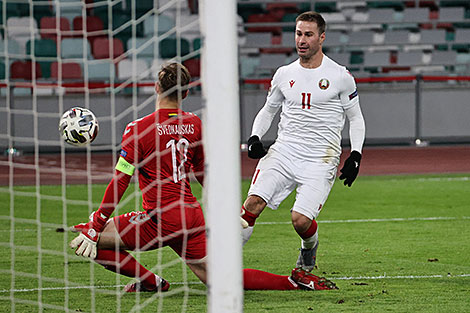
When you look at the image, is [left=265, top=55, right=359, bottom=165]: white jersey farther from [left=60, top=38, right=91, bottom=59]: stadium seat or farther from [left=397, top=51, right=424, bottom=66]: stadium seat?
[left=397, top=51, right=424, bottom=66]: stadium seat

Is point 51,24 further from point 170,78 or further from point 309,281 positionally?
point 309,281

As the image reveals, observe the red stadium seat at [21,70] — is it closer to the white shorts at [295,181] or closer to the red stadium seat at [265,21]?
the red stadium seat at [265,21]

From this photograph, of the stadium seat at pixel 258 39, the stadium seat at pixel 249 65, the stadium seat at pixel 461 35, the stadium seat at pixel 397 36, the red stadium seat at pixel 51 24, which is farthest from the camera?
the stadium seat at pixel 461 35

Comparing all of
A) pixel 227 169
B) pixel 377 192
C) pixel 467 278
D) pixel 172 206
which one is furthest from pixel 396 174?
Answer: pixel 227 169

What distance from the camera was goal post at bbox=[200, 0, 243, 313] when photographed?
348cm

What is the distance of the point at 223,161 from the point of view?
11.5 feet

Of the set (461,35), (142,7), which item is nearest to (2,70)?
(142,7)

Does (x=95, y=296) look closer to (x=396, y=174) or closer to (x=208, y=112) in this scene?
(x=208, y=112)

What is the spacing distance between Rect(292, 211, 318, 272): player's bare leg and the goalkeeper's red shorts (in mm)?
804

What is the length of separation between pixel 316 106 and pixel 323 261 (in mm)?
1451

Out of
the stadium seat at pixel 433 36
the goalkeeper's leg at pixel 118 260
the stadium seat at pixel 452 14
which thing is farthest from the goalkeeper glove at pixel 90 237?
the stadium seat at pixel 452 14

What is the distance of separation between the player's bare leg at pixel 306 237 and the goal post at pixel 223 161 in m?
2.52

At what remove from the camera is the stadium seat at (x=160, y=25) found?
1984cm

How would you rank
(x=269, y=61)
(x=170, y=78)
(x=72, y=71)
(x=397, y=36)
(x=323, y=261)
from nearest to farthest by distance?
(x=170, y=78) < (x=323, y=261) < (x=72, y=71) < (x=269, y=61) < (x=397, y=36)
